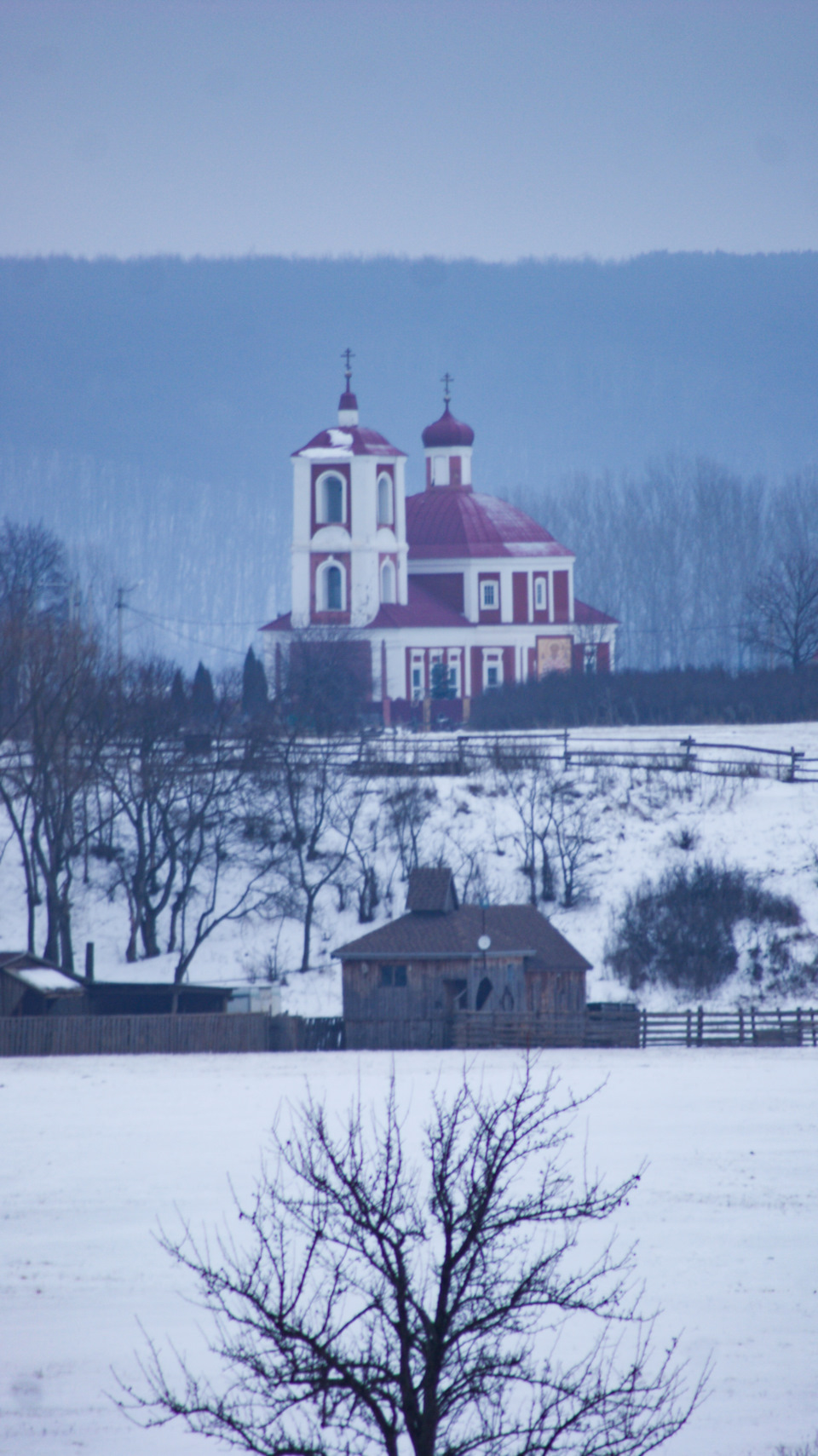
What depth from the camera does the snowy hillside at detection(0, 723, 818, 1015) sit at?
46.3m

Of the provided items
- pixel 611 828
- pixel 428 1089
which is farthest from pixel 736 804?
pixel 428 1089

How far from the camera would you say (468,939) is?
38.2 m

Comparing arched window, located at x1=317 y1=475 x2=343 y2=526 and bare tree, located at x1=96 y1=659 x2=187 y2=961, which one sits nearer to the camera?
bare tree, located at x1=96 y1=659 x2=187 y2=961

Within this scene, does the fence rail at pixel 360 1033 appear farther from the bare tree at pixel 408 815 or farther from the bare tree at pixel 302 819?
the bare tree at pixel 408 815

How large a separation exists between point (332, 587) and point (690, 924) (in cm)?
3887

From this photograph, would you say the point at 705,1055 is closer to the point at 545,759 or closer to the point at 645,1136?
the point at 645,1136

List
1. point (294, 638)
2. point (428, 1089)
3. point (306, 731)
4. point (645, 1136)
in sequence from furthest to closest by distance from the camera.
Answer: point (294, 638)
point (306, 731)
point (428, 1089)
point (645, 1136)

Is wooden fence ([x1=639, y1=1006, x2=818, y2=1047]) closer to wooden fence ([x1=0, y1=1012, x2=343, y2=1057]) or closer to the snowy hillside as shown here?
the snowy hillside

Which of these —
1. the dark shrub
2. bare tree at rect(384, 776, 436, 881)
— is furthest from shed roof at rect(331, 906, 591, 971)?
bare tree at rect(384, 776, 436, 881)

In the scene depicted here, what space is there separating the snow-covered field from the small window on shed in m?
3.24

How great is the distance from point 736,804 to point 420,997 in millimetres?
15977

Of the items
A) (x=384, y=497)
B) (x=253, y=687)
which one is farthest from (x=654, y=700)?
(x=384, y=497)

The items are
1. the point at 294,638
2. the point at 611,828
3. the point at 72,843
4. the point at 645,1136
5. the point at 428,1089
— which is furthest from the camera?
the point at 294,638

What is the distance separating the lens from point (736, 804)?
2035 inches
